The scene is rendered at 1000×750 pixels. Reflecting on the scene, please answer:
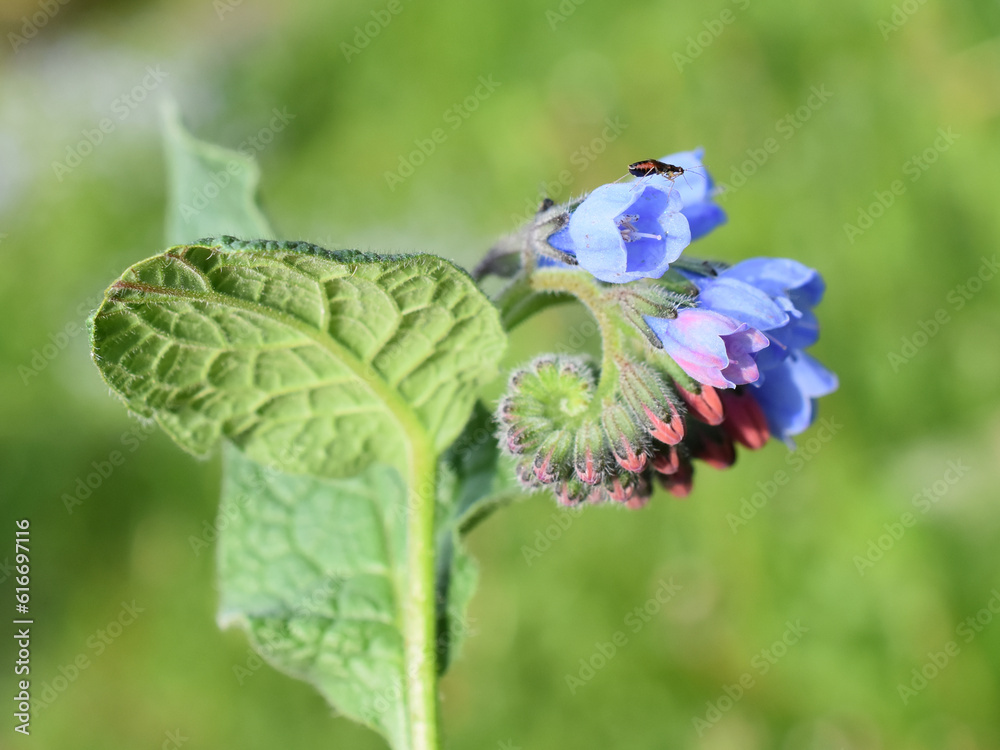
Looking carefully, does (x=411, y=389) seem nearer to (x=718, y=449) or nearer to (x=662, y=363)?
(x=662, y=363)

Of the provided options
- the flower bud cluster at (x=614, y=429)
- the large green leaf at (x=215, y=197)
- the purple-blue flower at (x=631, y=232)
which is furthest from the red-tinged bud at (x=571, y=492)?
the large green leaf at (x=215, y=197)

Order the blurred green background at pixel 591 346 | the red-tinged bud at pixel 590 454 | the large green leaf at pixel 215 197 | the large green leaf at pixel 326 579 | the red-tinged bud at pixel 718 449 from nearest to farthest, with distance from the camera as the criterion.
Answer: the red-tinged bud at pixel 590 454 < the red-tinged bud at pixel 718 449 < the large green leaf at pixel 326 579 < the large green leaf at pixel 215 197 < the blurred green background at pixel 591 346

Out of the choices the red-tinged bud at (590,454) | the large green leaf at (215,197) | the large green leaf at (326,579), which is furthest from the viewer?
the large green leaf at (215,197)

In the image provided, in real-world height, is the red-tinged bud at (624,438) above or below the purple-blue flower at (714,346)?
below

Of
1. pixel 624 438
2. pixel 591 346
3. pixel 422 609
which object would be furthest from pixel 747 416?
pixel 591 346

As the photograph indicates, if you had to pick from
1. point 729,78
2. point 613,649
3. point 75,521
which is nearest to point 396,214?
point 729,78

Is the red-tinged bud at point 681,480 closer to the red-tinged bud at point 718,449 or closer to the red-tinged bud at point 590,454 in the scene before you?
the red-tinged bud at point 718,449
